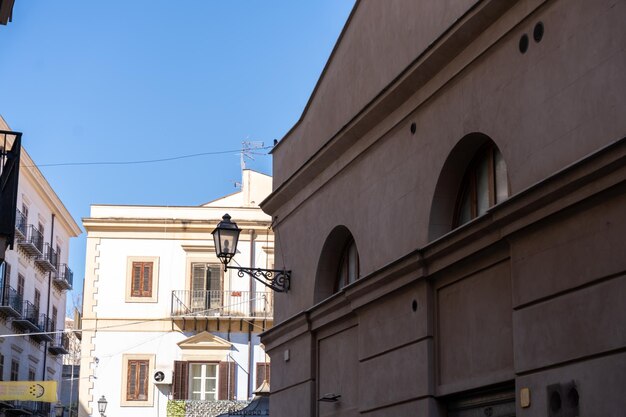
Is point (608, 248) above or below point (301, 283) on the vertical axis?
below

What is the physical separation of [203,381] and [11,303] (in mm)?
9007

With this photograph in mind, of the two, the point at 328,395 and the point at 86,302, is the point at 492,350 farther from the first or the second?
the point at 86,302

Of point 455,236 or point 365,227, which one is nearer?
point 455,236

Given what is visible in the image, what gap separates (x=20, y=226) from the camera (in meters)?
42.6

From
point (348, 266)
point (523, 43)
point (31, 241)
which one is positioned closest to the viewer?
point (523, 43)

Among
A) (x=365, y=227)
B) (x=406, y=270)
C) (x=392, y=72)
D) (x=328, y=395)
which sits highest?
(x=392, y=72)

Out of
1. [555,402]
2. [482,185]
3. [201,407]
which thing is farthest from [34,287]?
[555,402]

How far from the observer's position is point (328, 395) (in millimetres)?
15469

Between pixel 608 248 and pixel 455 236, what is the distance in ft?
9.07

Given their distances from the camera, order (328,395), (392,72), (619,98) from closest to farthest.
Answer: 1. (619,98)
2. (392,72)
3. (328,395)

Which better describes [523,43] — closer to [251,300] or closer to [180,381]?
[180,381]

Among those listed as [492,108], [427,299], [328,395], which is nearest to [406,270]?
[427,299]

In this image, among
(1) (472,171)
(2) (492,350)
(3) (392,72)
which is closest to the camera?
(2) (492,350)

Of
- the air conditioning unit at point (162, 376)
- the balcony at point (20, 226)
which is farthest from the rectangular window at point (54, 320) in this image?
the air conditioning unit at point (162, 376)
